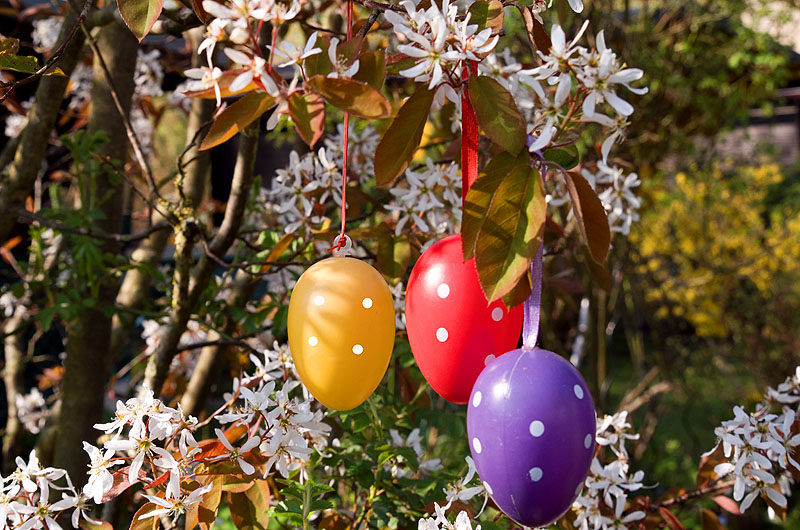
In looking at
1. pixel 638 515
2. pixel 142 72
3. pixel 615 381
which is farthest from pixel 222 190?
pixel 638 515

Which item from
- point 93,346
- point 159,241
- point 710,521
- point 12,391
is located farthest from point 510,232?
point 12,391

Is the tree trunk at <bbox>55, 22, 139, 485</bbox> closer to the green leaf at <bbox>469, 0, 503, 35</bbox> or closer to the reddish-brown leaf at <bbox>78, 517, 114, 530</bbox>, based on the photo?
the reddish-brown leaf at <bbox>78, 517, 114, 530</bbox>

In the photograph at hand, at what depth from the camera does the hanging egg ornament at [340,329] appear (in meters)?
0.86

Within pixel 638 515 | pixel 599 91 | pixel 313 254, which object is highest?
pixel 599 91

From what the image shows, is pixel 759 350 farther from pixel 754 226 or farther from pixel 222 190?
pixel 222 190

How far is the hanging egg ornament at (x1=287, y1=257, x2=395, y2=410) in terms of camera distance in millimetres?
858

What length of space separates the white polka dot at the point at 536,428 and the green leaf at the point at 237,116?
0.45m

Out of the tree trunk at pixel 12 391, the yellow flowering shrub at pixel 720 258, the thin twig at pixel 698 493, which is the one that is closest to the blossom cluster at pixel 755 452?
the thin twig at pixel 698 493

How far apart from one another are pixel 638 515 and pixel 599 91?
0.81 m

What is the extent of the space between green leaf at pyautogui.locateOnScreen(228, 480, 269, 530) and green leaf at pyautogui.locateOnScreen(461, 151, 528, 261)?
0.57m

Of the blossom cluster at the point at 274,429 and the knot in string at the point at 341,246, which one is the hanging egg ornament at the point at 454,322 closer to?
the knot in string at the point at 341,246

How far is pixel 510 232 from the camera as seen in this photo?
73 cm

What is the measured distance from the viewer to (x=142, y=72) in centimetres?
267

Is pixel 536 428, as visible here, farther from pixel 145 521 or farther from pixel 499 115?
pixel 145 521
